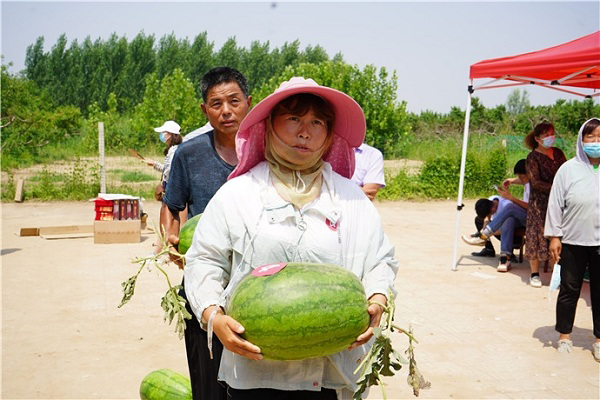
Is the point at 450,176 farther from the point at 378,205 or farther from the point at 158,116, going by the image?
the point at 158,116

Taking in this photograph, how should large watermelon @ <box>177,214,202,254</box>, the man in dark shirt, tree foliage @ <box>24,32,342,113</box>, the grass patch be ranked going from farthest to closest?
tree foliage @ <box>24,32,342,113</box> → the grass patch → the man in dark shirt → large watermelon @ <box>177,214,202,254</box>

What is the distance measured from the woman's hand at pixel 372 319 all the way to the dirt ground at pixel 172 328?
101 inches

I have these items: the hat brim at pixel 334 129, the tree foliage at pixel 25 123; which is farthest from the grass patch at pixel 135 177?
the hat brim at pixel 334 129

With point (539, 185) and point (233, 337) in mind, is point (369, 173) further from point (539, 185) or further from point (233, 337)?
point (233, 337)

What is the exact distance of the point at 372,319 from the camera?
88.4 inches

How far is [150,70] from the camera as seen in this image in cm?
5356

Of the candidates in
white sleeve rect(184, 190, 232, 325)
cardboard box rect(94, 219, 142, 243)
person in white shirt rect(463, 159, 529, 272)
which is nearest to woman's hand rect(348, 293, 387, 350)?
white sleeve rect(184, 190, 232, 325)

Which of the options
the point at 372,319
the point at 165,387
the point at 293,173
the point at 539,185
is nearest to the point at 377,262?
the point at 372,319

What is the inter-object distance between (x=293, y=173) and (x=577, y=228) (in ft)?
13.0

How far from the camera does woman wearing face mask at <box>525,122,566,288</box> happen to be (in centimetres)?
789

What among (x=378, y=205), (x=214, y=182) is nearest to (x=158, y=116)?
(x=378, y=205)

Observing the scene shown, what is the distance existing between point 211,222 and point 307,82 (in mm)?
688

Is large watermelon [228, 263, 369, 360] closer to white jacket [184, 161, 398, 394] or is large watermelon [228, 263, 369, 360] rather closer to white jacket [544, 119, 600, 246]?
white jacket [184, 161, 398, 394]

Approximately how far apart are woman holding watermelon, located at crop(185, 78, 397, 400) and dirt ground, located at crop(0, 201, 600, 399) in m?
2.53
